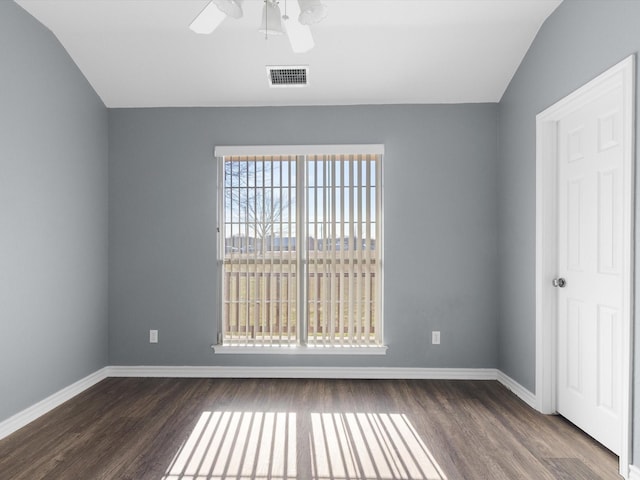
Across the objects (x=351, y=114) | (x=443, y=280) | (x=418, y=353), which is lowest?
(x=418, y=353)

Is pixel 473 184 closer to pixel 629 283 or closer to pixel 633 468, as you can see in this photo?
pixel 629 283

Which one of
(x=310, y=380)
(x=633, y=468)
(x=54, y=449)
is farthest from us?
(x=310, y=380)

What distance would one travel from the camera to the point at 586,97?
2.55 meters

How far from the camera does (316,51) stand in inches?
131

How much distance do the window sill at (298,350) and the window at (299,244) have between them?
0.05m

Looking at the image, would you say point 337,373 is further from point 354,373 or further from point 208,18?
point 208,18

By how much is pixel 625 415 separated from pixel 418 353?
1752mm

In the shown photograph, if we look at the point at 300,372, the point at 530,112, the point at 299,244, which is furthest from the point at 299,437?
the point at 530,112

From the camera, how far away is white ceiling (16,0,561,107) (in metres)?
2.95

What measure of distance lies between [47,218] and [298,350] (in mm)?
2233

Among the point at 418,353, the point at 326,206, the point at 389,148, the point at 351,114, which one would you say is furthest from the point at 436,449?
the point at 351,114

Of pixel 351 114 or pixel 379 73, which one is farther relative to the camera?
pixel 351 114

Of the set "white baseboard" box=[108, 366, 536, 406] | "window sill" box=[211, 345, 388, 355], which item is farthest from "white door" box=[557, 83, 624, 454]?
"window sill" box=[211, 345, 388, 355]

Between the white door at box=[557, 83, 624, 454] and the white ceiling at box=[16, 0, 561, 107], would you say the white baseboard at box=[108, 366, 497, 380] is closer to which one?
the white door at box=[557, 83, 624, 454]
